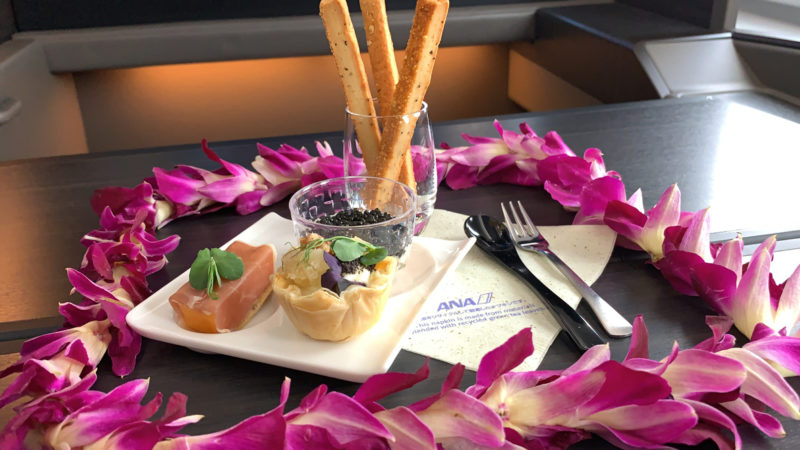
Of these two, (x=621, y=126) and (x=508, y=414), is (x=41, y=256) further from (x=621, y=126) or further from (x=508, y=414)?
(x=621, y=126)

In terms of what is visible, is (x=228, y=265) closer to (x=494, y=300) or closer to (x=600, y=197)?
(x=494, y=300)

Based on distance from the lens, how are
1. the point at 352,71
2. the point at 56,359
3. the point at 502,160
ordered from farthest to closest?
the point at 502,160
the point at 352,71
the point at 56,359

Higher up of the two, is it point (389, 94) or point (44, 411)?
point (389, 94)

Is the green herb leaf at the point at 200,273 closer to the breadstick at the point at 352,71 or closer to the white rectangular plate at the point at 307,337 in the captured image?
the white rectangular plate at the point at 307,337

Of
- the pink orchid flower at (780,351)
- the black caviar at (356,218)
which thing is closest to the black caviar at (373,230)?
the black caviar at (356,218)

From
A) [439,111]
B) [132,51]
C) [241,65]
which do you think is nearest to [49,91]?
[132,51]

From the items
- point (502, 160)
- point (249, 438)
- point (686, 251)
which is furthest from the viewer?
point (502, 160)

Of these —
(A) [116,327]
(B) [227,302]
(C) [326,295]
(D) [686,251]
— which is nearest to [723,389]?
(D) [686,251]

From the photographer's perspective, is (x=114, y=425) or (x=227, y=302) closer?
(x=114, y=425)
